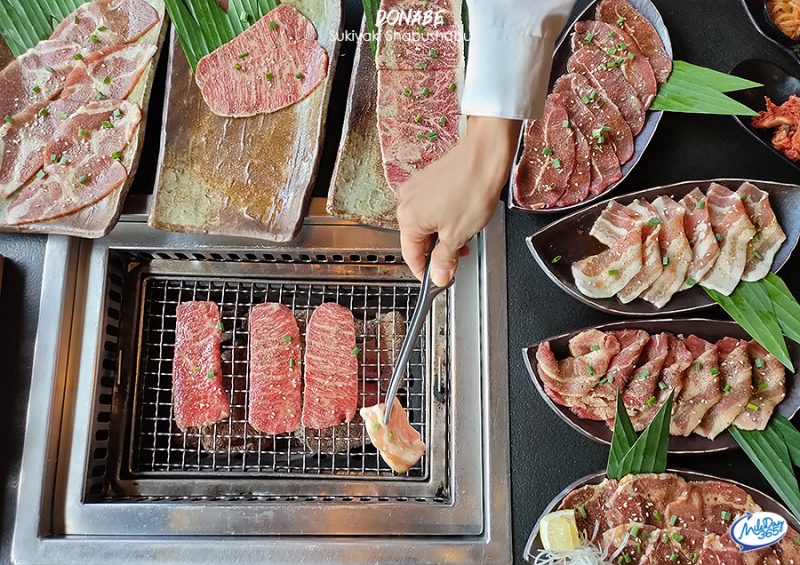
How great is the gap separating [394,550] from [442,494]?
0.98ft

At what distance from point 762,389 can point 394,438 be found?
1399 millimetres

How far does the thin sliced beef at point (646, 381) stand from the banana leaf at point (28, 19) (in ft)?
9.27

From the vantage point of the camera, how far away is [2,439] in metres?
2.22

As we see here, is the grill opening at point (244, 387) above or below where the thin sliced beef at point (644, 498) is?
above

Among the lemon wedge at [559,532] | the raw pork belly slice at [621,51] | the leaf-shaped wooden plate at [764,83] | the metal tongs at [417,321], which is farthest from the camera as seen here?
the leaf-shaped wooden plate at [764,83]

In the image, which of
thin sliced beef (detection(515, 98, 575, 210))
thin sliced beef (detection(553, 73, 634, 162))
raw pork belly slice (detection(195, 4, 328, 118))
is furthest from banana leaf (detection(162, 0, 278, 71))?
thin sliced beef (detection(553, 73, 634, 162))

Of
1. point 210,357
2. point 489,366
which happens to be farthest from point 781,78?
point 210,357

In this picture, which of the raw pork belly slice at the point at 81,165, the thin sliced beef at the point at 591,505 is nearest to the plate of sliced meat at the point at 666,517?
the thin sliced beef at the point at 591,505

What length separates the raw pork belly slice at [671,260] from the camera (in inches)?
88.6

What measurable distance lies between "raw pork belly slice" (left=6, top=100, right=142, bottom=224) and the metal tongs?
1.35 m

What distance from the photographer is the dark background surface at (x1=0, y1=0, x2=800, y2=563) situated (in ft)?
7.35

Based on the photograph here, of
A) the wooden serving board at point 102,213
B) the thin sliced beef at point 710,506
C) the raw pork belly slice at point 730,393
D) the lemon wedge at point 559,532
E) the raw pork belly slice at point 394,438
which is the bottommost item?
the lemon wedge at point 559,532

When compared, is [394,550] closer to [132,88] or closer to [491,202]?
[491,202]

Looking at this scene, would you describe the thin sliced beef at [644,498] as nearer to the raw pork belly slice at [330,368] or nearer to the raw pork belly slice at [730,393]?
the raw pork belly slice at [730,393]
